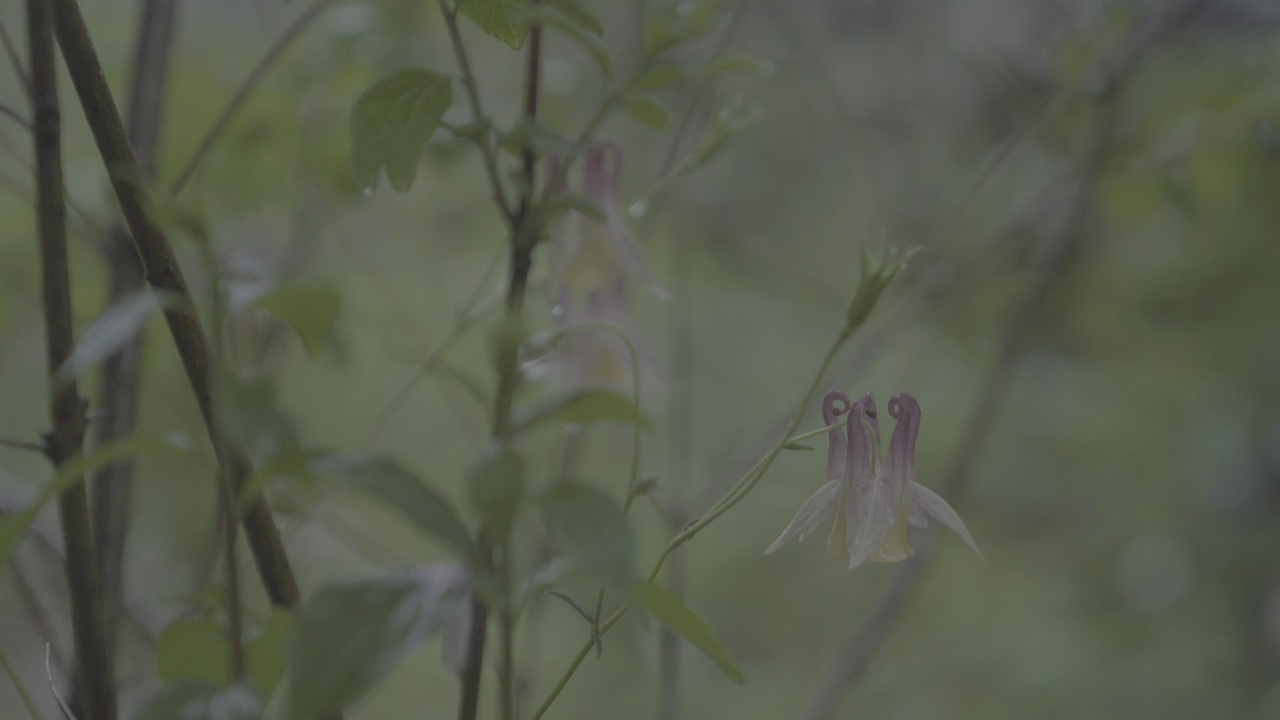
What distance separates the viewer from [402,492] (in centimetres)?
27

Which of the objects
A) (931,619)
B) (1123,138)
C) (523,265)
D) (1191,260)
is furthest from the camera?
(931,619)

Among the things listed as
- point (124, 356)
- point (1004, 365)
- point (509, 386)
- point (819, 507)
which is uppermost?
point (509, 386)

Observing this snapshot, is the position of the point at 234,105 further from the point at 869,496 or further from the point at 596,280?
the point at 869,496

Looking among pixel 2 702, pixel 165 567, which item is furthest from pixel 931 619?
pixel 2 702

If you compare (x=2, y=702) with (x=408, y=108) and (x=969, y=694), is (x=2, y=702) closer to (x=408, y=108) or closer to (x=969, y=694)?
(x=969, y=694)

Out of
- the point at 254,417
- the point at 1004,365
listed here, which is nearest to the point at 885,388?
the point at 1004,365

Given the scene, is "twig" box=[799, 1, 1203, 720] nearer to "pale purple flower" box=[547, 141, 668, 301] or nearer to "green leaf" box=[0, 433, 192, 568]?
"pale purple flower" box=[547, 141, 668, 301]

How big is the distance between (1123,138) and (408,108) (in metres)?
1.14

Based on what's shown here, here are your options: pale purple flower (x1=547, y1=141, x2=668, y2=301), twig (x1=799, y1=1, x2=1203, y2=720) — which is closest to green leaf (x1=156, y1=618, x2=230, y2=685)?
pale purple flower (x1=547, y1=141, x2=668, y2=301)

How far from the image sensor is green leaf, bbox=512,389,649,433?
0.28 m

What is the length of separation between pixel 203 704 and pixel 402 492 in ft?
0.28

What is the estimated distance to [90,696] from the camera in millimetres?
416

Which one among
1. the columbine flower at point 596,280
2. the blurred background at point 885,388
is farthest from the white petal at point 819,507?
the blurred background at point 885,388

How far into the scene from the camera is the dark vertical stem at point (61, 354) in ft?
1.35
